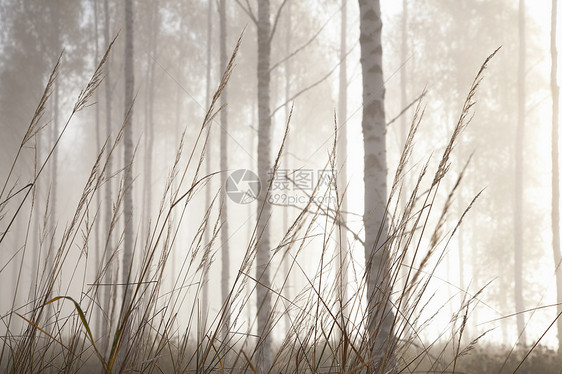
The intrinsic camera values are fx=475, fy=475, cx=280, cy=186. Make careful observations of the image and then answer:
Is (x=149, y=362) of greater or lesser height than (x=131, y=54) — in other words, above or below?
below

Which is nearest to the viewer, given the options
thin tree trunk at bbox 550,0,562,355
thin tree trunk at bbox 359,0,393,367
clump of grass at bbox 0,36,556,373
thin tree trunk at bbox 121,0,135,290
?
clump of grass at bbox 0,36,556,373

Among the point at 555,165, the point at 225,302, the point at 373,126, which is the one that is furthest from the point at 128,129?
the point at 555,165

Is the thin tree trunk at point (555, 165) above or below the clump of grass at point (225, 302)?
above

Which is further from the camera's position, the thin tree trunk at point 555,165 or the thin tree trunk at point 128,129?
the thin tree trunk at point 555,165

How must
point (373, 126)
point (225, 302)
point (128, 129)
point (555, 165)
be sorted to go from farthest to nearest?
point (555, 165) < point (128, 129) < point (373, 126) < point (225, 302)

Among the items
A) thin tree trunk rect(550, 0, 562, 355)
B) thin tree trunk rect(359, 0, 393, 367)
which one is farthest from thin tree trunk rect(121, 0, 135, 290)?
thin tree trunk rect(550, 0, 562, 355)

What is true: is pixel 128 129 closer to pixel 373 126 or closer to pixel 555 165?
pixel 373 126

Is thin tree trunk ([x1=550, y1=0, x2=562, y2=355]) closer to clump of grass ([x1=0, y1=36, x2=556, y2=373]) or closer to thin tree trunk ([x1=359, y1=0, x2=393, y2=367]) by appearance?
thin tree trunk ([x1=359, y1=0, x2=393, y2=367])

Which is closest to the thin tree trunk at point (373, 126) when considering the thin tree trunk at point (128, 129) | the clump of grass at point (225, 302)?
the clump of grass at point (225, 302)

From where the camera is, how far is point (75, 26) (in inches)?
549

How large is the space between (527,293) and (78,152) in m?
22.0

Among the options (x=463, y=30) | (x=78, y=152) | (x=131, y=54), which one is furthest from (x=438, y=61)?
(x=78, y=152)

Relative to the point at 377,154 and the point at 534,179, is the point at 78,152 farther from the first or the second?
the point at 377,154

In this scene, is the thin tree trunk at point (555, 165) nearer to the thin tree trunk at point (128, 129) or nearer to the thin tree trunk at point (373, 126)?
the thin tree trunk at point (373, 126)
